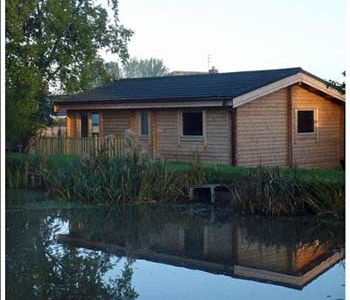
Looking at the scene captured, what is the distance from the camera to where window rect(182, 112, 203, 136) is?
13.8 meters

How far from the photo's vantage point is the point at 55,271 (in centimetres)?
561

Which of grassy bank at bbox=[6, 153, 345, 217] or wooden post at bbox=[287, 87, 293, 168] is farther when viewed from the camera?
wooden post at bbox=[287, 87, 293, 168]

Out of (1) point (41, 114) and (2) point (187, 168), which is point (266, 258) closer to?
(2) point (187, 168)

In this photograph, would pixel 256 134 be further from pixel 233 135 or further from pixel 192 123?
pixel 192 123

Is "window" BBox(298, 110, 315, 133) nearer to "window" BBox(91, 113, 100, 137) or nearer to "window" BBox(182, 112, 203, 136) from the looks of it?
"window" BBox(182, 112, 203, 136)

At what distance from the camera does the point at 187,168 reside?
10500mm

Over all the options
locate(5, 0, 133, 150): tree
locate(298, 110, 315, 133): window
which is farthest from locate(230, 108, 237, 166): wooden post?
locate(5, 0, 133, 150): tree

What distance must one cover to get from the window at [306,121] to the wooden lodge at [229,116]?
2cm

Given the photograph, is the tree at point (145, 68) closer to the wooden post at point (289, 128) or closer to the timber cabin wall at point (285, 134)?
the timber cabin wall at point (285, 134)

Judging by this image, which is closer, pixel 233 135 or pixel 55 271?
pixel 55 271

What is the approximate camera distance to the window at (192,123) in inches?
544

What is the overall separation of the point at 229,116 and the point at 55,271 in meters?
8.10

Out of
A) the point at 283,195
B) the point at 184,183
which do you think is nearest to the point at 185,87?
the point at 184,183

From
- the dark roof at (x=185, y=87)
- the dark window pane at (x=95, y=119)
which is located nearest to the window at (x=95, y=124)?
the dark window pane at (x=95, y=119)
